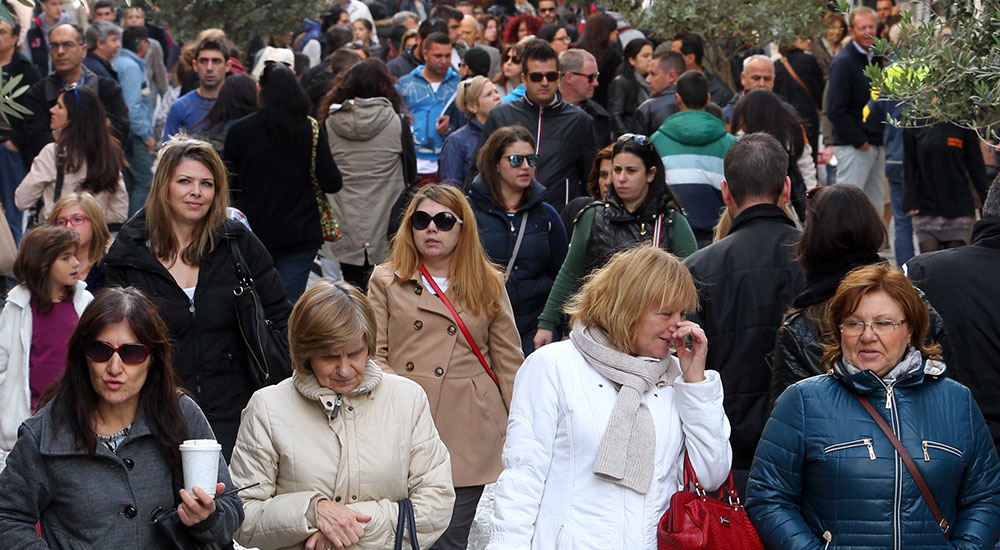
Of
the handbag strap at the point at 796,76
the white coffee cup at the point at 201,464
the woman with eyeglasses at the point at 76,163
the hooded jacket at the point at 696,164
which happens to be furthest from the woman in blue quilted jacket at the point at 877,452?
the handbag strap at the point at 796,76

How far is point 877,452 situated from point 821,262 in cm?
108

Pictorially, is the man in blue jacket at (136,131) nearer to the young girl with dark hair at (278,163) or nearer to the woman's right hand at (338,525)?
the young girl with dark hair at (278,163)

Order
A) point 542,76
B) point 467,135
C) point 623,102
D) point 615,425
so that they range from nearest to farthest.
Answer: point 615,425 < point 542,76 < point 467,135 < point 623,102

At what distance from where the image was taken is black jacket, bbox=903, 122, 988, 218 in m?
10.9

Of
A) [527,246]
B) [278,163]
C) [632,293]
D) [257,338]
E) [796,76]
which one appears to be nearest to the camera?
[632,293]

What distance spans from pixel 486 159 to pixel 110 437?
3619 millimetres

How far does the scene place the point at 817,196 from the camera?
5254mm

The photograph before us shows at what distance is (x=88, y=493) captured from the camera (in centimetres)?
425

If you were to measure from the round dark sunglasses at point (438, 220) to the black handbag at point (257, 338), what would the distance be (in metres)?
0.74

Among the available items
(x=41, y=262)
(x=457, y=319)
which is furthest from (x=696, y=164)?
(x=41, y=262)

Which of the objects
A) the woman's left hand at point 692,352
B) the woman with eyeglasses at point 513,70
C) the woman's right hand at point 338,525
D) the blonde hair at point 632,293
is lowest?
the woman's right hand at point 338,525

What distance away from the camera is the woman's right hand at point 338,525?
→ 4613 millimetres

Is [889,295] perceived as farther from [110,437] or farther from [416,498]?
[110,437]

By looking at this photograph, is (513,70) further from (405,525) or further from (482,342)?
(405,525)
